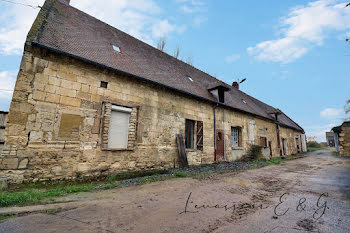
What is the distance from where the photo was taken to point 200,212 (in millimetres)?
2678

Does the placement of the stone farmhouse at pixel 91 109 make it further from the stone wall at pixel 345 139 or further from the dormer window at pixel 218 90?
the stone wall at pixel 345 139

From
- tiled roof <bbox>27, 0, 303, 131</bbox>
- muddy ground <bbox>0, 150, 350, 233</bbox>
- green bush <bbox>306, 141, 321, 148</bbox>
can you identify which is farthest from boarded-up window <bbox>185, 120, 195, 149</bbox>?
green bush <bbox>306, 141, 321, 148</bbox>

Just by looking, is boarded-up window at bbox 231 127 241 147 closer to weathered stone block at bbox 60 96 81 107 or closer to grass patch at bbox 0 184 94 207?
weathered stone block at bbox 60 96 81 107

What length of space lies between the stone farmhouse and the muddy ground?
6.47 ft

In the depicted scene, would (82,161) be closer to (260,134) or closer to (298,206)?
(298,206)

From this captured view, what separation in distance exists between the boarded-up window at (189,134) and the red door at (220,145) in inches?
76.2

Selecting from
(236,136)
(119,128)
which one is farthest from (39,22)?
A: (236,136)

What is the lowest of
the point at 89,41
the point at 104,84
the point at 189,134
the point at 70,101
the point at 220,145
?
the point at 220,145

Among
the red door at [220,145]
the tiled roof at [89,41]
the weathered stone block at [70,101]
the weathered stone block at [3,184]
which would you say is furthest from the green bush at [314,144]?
the weathered stone block at [3,184]

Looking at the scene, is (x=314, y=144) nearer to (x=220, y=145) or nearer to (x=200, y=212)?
(x=220, y=145)

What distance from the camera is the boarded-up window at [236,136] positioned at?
1131cm

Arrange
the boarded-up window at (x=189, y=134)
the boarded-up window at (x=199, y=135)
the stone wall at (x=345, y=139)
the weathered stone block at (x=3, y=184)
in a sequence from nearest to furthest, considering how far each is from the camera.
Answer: the weathered stone block at (x=3, y=184), the boarded-up window at (x=189, y=134), the boarded-up window at (x=199, y=135), the stone wall at (x=345, y=139)

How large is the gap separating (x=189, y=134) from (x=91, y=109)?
496 centimetres

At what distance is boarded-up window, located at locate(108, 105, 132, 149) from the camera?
5992mm
